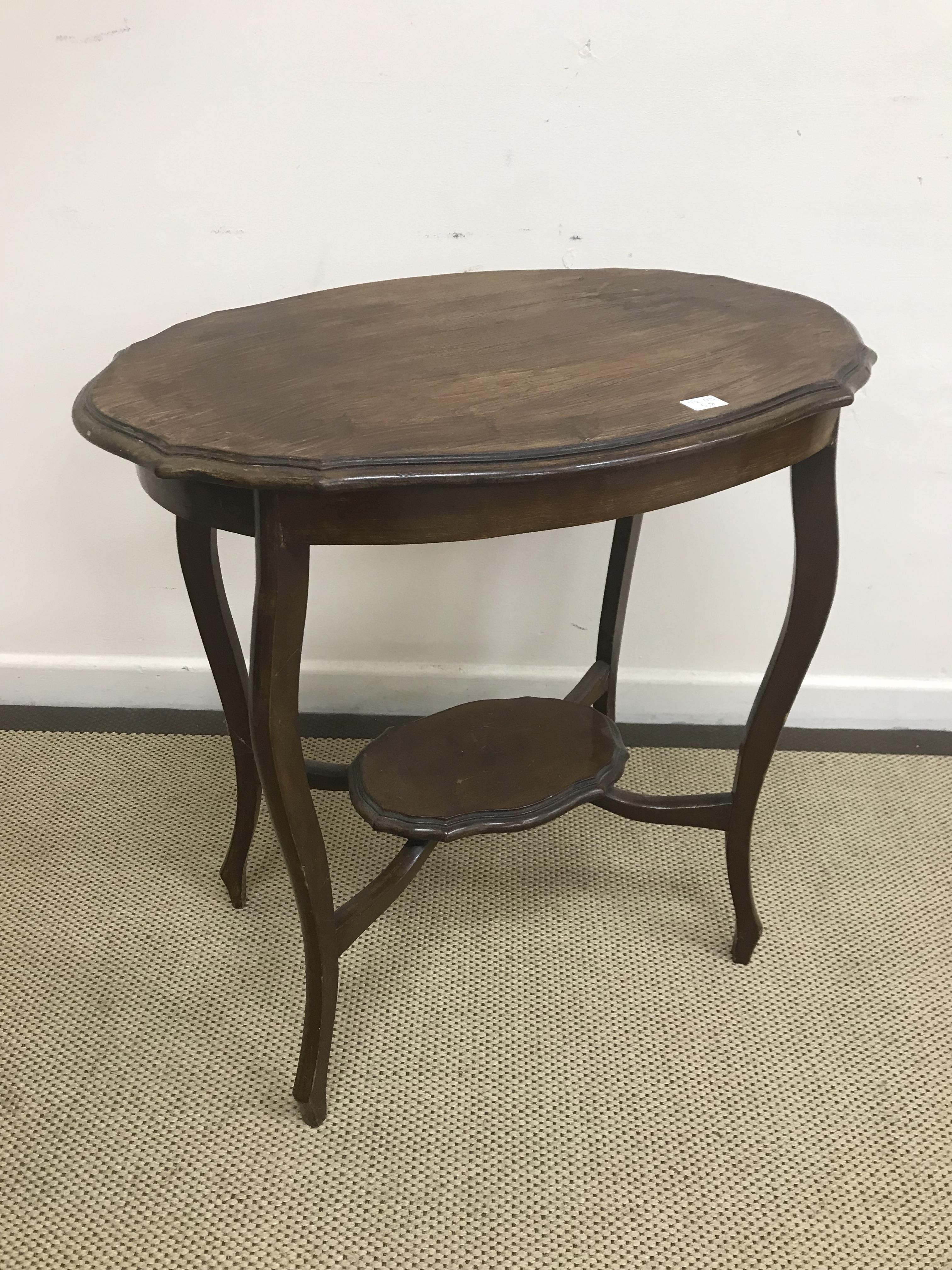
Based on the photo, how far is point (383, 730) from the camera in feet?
5.86

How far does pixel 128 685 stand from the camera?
5.90 ft

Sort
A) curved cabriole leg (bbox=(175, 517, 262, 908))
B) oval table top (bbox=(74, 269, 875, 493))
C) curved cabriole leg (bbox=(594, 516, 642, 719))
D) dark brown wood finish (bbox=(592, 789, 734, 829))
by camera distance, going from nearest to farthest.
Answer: oval table top (bbox=(74, 269, 875, 493)) < curved cabriole leg (bbox=(175, 517, 262, 908)) < dark brown wood finish (bbox=(592, 789, 734, 829)) < curved cabriole leg (bbox=(594, 516, 642, 719))

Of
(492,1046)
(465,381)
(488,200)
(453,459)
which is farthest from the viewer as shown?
(488,200)

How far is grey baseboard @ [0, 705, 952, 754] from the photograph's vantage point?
173 centimetres

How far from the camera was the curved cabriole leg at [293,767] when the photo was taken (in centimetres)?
79

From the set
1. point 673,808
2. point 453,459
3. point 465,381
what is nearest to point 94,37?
point 465,381

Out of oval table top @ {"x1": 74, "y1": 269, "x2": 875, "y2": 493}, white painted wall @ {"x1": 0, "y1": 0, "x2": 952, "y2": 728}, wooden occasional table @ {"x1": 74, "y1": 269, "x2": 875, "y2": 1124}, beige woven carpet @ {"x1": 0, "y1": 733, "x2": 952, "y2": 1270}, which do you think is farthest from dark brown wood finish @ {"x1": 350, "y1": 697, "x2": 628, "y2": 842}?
oval table top @ {"x1": 74, "y1": 269, "x2": 875, "y2": 493}

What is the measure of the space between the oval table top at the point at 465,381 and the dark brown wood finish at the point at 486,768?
533 mm

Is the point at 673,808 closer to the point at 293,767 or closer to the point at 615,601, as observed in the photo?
the point at 615,601

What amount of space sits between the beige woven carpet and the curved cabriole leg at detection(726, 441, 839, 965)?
0.65ft

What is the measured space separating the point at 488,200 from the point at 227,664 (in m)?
0.77

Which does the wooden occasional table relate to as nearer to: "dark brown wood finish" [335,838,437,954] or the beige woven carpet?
"dark brown wood finish" [335,838,437,954]

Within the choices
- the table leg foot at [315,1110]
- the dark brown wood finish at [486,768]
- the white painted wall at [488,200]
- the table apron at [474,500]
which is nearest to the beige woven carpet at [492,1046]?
the table leg foot at [315,1110]

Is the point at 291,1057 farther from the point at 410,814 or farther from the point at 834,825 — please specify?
the point at 834,825
